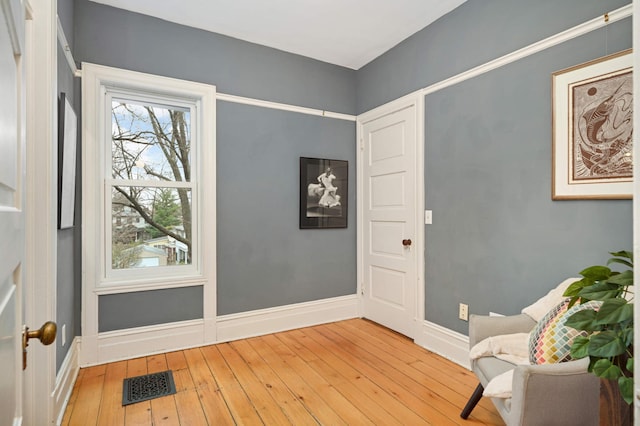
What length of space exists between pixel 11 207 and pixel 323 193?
2.95 meters

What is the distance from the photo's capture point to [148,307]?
2.79 metres

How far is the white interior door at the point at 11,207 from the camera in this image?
0.60 metres

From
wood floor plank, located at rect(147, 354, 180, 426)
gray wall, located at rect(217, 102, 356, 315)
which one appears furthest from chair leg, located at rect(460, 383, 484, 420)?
gray wall, located at rect(217, 102, 356, 315)

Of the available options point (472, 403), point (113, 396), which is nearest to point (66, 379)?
point (113, 396)

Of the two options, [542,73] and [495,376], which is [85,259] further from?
[542,73]

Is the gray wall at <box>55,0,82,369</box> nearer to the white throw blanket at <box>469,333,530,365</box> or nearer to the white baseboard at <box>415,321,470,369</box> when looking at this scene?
the white throw blanket at <box>469,333,530,365</box>

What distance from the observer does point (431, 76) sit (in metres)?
2.89

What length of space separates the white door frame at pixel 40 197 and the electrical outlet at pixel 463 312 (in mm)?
2561

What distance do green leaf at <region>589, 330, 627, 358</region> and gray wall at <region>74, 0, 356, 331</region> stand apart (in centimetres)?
266

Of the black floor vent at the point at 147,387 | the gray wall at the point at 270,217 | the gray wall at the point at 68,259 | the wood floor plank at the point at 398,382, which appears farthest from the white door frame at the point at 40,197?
the wood floor plank at the point at 398,382

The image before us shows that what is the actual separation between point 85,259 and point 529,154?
3.18 meters

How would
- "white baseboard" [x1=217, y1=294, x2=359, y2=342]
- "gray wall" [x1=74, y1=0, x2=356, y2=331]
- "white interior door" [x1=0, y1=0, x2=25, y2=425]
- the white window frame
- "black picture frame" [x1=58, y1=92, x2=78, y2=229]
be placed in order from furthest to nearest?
1. "white baseboard" [x1=217, y1=294, x2=359, y2=342]
2. "gray wall" [x1=74, y1=0, x2=356, y2=331]
3. the white window frame
4. "black picture frame" [x1=58, y1=92, x2=78, y2=229]
5. "white interior door" [x1=0, y1=0, x2=25, y2=425]

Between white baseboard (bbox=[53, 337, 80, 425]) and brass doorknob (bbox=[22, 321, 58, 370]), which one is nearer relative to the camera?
brass doorknob (bbox=[22, 321, 58, 370])

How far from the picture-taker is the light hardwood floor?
1.93m
